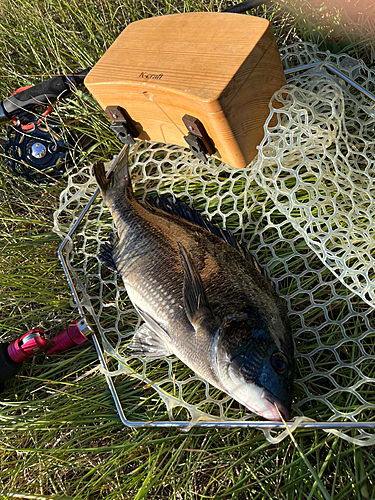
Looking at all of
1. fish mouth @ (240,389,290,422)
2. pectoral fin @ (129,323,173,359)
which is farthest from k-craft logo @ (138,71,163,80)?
fish mouth @ (240,389,290,422)

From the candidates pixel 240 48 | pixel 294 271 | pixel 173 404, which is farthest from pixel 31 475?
pixel 240 48

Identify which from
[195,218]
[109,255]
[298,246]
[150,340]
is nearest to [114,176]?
[109,255]

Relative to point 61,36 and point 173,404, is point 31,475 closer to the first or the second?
point 173,404

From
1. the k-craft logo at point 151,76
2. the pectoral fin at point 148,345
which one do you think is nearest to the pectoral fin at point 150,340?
the pectoral fin at point 148,345

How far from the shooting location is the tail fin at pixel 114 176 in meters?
2.72

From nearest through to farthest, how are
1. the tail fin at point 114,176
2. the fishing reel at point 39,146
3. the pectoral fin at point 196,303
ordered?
the pectoral fin at point 196,303
the tail fin at point 114,176
the fishing reel at point 39,146

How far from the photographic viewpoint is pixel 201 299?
205 centimetres

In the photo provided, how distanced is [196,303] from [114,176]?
112 centimetres

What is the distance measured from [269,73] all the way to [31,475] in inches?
104

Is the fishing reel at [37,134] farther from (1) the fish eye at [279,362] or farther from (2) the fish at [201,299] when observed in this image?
(1) the fish eye at [279,362]

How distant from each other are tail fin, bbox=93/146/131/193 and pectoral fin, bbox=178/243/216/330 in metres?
0.94

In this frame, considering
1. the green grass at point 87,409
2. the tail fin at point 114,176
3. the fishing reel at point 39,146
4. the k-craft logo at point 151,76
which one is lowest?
the green grass at point 87,409

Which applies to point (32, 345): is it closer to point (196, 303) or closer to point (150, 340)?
point (150, 340)

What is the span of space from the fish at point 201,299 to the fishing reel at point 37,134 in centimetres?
77
